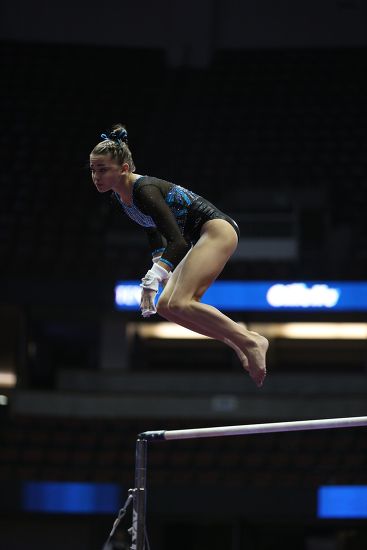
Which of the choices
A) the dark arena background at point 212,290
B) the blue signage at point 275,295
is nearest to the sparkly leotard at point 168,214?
the dark arena background at point 212,290

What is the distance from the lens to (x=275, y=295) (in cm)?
1423

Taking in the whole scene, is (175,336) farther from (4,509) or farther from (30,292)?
(4,509)

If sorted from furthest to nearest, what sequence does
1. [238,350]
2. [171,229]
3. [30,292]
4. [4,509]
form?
[30,292], [4,509], [238,350], [171,229]

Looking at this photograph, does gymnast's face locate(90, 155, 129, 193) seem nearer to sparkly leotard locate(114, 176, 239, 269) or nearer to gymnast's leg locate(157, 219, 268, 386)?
sparkly leotard locate(114, 176, 239, 269)

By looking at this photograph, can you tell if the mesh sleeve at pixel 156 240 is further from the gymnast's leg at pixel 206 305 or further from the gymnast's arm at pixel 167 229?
the gymnast's arm at pixel 167 229

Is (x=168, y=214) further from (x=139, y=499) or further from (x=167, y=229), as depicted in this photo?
(x=139, y=499)

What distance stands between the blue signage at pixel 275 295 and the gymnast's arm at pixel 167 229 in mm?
9109

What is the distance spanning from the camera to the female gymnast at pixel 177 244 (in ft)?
16.4

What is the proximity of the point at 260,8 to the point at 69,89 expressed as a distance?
203 inches

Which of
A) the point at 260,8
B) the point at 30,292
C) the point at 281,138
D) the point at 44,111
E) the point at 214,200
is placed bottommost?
the point at 30,292

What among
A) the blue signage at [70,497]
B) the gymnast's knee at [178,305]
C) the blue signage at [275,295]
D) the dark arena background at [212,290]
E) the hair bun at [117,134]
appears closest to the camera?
the gymnast's knee at [178,305]

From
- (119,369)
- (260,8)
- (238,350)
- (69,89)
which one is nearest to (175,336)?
(119,369)

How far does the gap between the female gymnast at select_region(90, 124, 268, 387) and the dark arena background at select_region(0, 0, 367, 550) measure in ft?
12.6

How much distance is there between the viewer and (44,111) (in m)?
19.6
